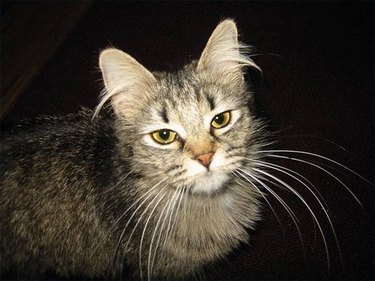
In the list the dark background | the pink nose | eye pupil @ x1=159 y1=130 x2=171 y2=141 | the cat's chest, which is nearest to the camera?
the pink nose

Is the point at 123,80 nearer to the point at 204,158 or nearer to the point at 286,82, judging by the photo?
the point at 204,158

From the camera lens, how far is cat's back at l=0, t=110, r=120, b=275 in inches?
45.7

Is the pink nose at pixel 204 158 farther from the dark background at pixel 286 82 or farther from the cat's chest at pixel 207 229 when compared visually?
the dark background at pixel 286 82

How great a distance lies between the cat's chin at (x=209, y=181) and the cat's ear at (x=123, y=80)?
344 mm

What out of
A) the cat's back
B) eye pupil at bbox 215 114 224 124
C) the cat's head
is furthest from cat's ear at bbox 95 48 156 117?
eye pupil at bbox 215 114 224 124

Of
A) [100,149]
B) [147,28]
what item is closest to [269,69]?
[147,28]

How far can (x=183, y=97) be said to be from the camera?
1.09 metres

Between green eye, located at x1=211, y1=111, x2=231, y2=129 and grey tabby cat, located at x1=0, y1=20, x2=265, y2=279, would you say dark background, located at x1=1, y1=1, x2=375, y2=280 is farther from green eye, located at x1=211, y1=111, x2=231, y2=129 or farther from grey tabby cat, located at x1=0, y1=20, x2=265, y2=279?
green eye, located at x1=211, y1=111, x2=231, y2=129

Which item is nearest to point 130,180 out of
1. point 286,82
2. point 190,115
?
point 190,115

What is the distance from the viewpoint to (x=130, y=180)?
119 centimetres

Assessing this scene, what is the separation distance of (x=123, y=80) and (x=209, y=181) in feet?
1.41

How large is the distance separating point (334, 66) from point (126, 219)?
4.94 ft

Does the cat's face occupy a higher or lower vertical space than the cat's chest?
higher

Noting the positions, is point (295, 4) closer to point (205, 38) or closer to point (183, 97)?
point (205, 38)
